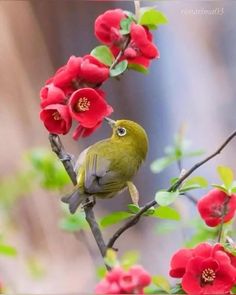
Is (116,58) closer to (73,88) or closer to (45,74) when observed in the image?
(73,88)

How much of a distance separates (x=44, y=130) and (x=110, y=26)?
0.24 metres

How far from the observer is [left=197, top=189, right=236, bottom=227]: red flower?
75 centimetres

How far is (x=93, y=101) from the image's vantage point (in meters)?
0.73

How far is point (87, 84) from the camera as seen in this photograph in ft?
2.43

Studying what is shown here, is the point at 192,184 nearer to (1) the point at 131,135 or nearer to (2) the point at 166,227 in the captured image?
(1) the point at 131,135

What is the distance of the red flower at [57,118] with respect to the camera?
71 cm

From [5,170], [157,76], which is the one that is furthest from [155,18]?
[5,170]

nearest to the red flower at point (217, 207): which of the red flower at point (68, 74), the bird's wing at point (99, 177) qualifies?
the bird's wing at point (99, 177)

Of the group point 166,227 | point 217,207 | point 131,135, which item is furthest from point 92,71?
point 166,227

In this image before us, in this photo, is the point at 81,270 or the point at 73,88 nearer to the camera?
the point at 73,88

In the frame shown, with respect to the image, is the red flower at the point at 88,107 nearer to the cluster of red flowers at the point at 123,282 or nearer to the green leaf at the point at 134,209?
the green leaf at the point at 134,209

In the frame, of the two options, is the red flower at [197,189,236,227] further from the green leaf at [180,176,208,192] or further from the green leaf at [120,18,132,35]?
the green leaf at [120,18,132,35]

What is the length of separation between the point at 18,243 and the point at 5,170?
115mm

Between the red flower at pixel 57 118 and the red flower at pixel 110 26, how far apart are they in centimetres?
12
